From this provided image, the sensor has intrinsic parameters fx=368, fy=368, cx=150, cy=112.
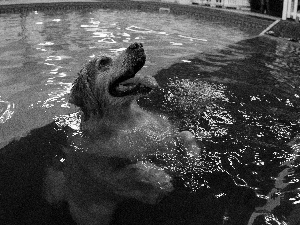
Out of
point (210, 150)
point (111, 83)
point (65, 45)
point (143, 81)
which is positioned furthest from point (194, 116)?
point (65, 45)

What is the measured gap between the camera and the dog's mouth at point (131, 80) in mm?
3449

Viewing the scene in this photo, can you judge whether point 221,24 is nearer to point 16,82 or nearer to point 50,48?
point 50,48

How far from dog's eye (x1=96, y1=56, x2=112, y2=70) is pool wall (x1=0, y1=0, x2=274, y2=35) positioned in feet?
27.4

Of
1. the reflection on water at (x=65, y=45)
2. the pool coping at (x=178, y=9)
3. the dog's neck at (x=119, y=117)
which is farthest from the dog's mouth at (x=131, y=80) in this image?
the pool coping at (x=178, y=9)

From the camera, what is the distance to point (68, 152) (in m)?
4.09

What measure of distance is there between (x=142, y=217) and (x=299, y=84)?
4.07m

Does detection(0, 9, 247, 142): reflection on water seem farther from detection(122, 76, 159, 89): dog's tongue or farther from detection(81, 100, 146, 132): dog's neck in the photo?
detection(122, 76, 159, 89): dog's tongue

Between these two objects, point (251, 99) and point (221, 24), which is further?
point (221, 24)

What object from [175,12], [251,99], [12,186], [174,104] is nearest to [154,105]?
[174,104]

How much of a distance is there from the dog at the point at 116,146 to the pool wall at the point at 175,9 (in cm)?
838

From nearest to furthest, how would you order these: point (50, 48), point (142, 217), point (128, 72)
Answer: point (142, 217) → point (128, 72) → point (50, 48)

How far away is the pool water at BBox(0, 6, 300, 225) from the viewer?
309 cm

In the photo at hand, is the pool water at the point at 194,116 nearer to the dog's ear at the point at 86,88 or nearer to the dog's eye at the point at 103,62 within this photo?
the dog's ear at the point at 86,88

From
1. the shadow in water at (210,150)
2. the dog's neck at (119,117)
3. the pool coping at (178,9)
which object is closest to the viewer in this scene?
the shadow in water at (210,150)
